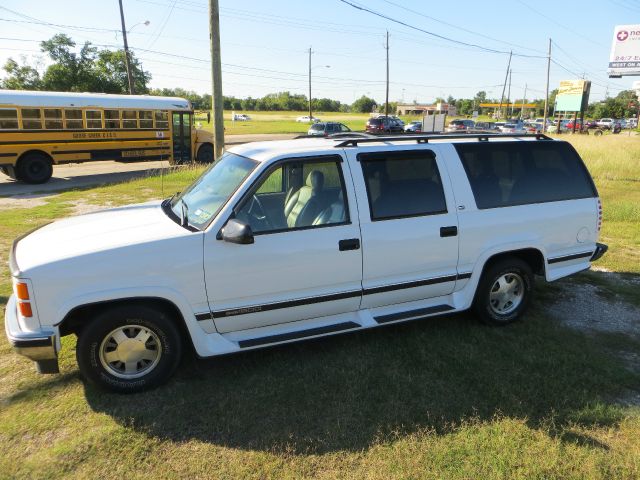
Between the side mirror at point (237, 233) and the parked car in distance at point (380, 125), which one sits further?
the parked car in distance at point (380, 125)

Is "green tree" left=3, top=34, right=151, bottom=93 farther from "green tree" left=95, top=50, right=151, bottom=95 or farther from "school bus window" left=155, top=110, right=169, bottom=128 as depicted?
"school bus window" left=155, top=110, right=169, bottom=128

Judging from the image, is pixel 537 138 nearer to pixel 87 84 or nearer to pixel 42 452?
pixel 42 452

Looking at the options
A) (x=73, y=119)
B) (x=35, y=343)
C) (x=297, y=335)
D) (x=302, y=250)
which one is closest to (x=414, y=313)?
(x=297, y=335)

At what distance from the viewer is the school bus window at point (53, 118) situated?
15.6 m

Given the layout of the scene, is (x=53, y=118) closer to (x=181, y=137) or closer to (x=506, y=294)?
(x=181, y=137)

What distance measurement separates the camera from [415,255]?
4078mm

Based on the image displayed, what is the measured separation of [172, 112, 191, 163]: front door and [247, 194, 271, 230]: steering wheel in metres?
16.8

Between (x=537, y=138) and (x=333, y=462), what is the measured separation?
12.4ft

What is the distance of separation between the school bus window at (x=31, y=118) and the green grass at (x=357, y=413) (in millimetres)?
13331

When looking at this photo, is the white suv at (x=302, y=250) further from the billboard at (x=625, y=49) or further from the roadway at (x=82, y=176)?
the billboard at (x=625, y=49)

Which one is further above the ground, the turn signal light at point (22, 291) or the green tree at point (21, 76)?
the green tree at point (21, 76)

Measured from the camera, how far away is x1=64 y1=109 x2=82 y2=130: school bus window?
16.1 meters

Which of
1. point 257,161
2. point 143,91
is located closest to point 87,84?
point 143,91

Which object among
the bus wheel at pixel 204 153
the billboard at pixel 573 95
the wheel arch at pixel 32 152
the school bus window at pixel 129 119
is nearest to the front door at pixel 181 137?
the bus wheel at pixel 204 153
